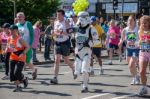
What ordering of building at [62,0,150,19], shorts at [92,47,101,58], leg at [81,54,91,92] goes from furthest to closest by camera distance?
1. building at [62,0,150,19]
2. shorts at [92,47,101,58]
3. leg at [81,54,91,92]

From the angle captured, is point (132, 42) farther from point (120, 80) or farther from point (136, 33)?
point (120, 80)

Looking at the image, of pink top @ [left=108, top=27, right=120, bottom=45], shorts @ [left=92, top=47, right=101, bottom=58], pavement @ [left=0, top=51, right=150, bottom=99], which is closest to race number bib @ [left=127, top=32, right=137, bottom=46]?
pavement @ [left=0, top=51, right=150, bottom=99]

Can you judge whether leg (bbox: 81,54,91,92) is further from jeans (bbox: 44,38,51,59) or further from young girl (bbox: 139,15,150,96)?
jeans (bbox: 44,38,51,59)

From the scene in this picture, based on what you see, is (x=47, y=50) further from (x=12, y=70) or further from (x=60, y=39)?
(x=12, y=70)

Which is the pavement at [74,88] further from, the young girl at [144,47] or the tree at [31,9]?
the tree at [31,9]

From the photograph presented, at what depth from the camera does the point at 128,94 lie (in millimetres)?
10742

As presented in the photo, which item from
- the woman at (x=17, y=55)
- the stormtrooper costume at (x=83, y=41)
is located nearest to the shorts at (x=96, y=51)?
the stormtrooper costume at (x=83, y=41)

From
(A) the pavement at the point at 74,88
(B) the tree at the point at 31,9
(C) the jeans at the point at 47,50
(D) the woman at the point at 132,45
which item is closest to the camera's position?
(A) the pavement at the point at 74,88

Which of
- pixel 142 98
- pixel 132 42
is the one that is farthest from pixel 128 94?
pixel 132 42

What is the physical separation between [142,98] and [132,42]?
2364mm

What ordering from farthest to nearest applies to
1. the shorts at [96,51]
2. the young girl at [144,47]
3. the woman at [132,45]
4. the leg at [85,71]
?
1. the shorts at [96,51]
2. the woman at [132,45]
3. the leg at [85,71]
4. the young girl at [144,47]

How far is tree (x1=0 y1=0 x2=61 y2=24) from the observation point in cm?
2969

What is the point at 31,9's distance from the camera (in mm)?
29656

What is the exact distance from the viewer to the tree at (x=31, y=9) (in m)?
29.7
